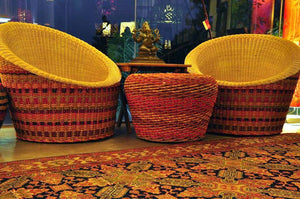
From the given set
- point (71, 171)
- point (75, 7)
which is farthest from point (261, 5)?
point (71, 171)

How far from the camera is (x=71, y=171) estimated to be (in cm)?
166

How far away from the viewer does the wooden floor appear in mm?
2059

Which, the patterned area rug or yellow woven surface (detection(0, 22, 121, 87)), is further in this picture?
yellow woven surface (detection(0, 22, 121, 87))

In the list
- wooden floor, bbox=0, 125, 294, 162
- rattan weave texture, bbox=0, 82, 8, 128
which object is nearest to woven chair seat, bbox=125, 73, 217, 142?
wooden floor, bbox=0, 125, 294, 162

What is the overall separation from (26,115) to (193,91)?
1183 mm

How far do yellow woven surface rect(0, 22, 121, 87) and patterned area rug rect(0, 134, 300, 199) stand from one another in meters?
0.93

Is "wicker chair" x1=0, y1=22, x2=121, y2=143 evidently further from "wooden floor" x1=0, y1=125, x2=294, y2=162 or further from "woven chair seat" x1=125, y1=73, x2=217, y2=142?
"woven chair seat" x1=125, y1=73, x2=217, y2=142

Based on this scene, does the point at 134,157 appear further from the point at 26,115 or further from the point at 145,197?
the point at 26,115

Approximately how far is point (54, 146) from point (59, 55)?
0.97 metres

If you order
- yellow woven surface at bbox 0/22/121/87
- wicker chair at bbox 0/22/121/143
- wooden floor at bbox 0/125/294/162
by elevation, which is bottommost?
wooden floor at bbox 0/125/294/162

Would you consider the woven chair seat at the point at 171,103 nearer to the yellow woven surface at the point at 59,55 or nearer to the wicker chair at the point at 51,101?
the wicker chair at the point at 51,101

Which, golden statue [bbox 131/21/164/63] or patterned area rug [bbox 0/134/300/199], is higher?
golden statue [bbox 131/21/164/63]

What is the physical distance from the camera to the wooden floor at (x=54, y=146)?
206 centimetres

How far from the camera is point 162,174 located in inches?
64.7
